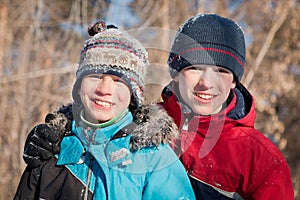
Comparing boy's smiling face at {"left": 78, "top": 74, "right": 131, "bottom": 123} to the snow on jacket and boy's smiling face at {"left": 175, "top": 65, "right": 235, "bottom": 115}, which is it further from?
boy's smiling face at {"left": 175, "top": 65, "right": 235, "bottom": 115}

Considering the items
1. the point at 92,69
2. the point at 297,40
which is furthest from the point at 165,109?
the point at 297,40

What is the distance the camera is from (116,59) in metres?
2.21

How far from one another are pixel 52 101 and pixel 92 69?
3.44 m

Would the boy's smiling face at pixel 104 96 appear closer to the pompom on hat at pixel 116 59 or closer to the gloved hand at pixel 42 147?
the pompom on hat at pixel 116 59

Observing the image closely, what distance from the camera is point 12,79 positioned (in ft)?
17.2

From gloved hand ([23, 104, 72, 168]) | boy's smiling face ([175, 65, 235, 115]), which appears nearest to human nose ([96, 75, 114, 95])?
gloved hand ([23, 104, 72, 168])

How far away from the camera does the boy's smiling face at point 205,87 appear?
225cm

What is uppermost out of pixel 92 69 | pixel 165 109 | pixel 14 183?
pixel 92 69

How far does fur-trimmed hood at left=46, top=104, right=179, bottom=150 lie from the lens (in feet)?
6.86

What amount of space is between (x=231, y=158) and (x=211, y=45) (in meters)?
0.54

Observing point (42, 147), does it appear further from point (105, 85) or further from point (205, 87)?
point (205, 87)

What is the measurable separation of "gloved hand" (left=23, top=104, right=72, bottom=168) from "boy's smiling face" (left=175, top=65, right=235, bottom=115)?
1.90 ft

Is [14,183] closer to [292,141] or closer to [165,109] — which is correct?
[165,109]

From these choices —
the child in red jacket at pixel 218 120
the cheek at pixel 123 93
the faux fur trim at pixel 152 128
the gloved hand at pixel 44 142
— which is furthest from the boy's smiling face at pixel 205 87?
the gloved hand at pixel 44 142
